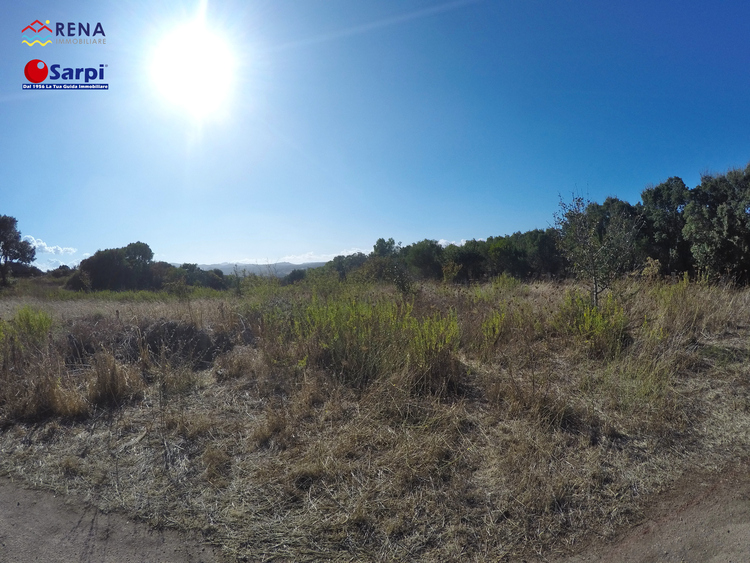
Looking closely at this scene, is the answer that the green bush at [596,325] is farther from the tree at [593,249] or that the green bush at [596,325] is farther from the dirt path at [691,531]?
the dirt path at [691,531]

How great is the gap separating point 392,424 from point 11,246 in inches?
1155

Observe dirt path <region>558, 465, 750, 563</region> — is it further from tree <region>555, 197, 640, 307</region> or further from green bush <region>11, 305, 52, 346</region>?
green bush <region>11, 305, 52, 346</region>

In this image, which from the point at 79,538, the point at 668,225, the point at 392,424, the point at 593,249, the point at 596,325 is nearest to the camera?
the point at 79,538

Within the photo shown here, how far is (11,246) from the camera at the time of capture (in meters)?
21.9

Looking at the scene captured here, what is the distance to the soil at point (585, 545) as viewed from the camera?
1914mm

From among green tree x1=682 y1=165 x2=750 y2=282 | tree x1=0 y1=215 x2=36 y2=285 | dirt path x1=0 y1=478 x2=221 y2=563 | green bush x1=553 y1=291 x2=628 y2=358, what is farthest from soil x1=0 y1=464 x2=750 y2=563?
tree x1=0 y1=215 x2=36 y2=285

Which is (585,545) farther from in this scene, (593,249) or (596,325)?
(593,249)

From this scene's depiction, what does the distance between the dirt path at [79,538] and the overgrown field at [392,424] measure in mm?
109

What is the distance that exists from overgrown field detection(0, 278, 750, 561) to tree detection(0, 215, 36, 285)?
75.6 ft

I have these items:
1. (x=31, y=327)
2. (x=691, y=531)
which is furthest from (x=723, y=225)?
(x=31, y=327)

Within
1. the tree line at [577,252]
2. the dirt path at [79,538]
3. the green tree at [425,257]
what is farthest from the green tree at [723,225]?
the dirt path at [79,538]

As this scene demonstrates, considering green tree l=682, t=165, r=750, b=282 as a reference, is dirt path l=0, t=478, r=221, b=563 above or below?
below

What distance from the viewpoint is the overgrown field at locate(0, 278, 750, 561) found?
214 centimetres

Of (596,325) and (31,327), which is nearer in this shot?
(596,325)
